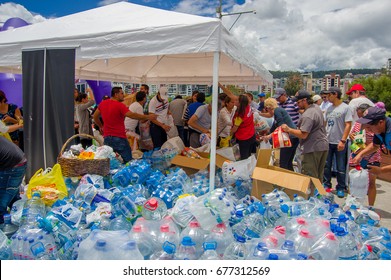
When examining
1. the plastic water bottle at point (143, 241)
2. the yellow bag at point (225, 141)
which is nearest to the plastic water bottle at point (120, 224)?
the plastic water bottle at point (143, 241)

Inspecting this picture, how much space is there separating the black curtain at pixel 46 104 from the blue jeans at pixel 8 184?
1.07m

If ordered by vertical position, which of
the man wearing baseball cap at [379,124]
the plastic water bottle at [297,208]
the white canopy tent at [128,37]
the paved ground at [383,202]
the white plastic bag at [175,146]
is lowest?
the paved ground at [383,202]

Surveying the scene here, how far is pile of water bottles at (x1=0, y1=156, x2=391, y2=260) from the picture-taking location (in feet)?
7.47

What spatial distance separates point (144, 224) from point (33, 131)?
104 inches

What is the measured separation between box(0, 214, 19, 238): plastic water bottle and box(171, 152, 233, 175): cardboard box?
2.31m

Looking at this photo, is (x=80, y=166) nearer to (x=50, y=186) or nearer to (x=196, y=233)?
(x=50, y=186)

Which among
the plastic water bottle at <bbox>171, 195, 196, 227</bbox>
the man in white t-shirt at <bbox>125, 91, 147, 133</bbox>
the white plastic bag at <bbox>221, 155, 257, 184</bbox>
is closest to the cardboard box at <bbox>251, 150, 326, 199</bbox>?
the white plastic bag at <bbox>221, 155, 257, 184</bbox>

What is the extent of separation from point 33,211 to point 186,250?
1701 mm

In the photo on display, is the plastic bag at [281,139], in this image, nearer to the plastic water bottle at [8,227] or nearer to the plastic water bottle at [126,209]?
the plastic water bottle at [126,209]

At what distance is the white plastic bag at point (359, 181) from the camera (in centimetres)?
441

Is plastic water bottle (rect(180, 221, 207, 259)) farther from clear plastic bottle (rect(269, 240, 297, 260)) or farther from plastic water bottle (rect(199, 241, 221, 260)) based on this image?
clear plastic bottle (rect(269, 240, 297, 260))

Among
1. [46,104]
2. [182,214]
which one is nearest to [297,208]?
[182,214]

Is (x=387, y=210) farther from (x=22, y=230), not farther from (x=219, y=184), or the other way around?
(x=22, y=230)

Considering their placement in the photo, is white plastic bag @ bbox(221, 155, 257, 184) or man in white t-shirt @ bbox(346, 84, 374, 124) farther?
man in white t-shirt @ bbox(346, 84, 374, 124)
